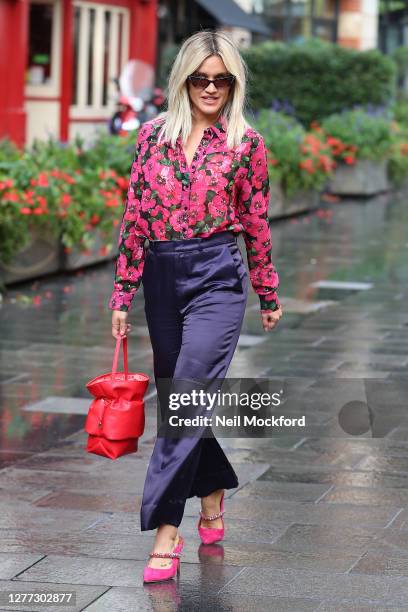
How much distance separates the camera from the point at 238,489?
6.12 meters

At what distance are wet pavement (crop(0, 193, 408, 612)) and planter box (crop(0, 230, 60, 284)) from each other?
0.84 meters

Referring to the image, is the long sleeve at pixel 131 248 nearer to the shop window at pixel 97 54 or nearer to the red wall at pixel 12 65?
the red wall at pixel 12 65

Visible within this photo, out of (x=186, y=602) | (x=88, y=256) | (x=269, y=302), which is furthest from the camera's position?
(x=88, y=256)

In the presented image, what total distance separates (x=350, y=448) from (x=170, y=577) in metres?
2.21

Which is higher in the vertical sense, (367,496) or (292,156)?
(292,156)

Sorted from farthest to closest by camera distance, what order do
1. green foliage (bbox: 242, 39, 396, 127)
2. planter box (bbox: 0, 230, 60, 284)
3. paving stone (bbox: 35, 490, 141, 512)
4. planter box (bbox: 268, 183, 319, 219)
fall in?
green foliage (bbox: 242, 39, 396, 127) < planter box (bbox: 268, 183, 319, 219) < planter box (bbox: 0, 230, 60, 284) < paving stone (bbox: 35, 490, 141, 512)

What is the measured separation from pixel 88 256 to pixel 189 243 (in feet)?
29.4

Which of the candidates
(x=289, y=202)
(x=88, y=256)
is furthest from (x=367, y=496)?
(x=289, y=202)

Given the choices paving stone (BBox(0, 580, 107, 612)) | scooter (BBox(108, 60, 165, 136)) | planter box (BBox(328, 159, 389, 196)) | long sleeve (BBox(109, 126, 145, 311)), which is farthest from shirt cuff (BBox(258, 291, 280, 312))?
planter box (BBox(328, 159, 389, 196))

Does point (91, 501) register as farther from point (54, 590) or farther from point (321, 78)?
point (321, 78)

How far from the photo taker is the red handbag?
16.1ft

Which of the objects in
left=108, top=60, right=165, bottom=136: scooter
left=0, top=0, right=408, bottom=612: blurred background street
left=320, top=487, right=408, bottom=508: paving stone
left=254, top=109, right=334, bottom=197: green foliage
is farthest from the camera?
left=108, top=60, right=165, bottom=136: scooter

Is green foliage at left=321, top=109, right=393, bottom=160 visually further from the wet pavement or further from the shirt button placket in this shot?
the shirt button placket

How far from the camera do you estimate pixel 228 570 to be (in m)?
4.99
